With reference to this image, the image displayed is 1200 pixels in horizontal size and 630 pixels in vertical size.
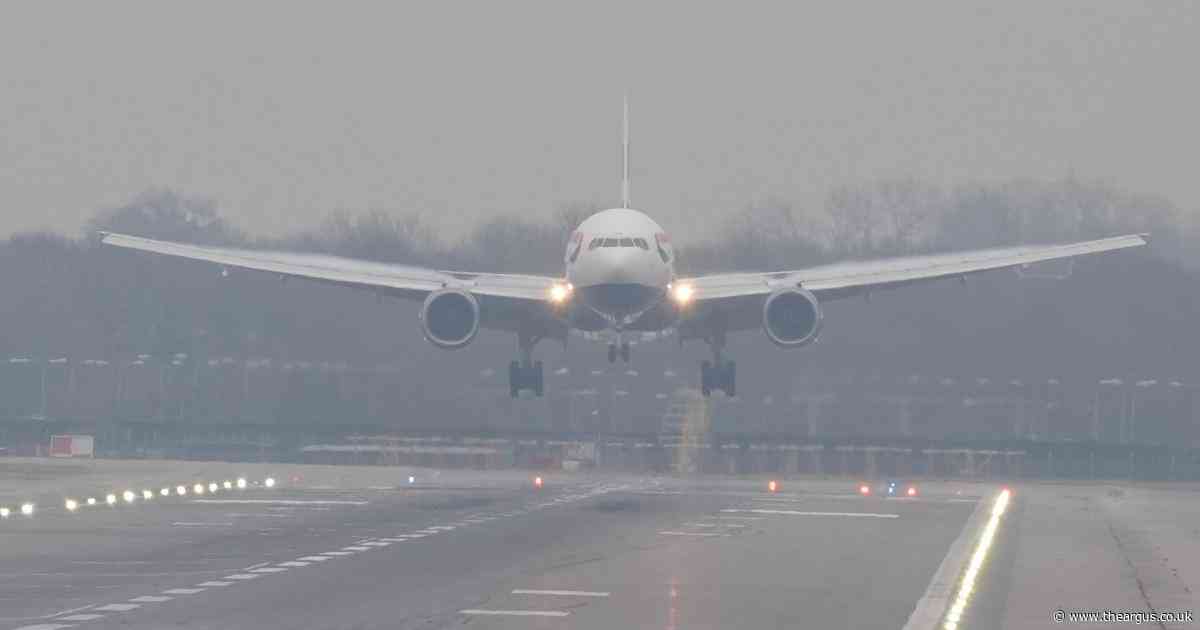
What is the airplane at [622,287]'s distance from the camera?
45375mm

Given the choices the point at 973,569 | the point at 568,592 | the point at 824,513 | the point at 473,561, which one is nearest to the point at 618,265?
the point at 824,513

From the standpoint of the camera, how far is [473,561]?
89.9ft

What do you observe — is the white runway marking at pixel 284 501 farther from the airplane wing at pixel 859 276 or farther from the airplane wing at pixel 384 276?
the airplane wing at pixel 859 276

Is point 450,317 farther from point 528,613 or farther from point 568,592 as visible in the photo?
point 528,613

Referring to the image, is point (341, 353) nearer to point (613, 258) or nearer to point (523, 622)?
point (613, 258)

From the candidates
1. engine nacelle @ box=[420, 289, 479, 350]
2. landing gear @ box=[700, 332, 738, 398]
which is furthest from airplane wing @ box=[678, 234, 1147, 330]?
engine nacelle @ box=[420, 289, 479, 350]

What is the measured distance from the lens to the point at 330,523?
114 ft

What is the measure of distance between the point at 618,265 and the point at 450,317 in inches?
215

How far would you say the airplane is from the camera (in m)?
45.4

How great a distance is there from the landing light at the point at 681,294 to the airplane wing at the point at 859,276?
8.1 inches

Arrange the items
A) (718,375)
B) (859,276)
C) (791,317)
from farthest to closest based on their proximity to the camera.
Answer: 1. (718,375)
2. (859,276)
3. (791,317)

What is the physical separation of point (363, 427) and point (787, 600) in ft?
128

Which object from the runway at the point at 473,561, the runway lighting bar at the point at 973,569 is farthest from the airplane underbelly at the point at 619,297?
the runway lighting bar at the point at 973,569

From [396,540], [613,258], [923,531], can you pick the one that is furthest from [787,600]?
[613,258]
